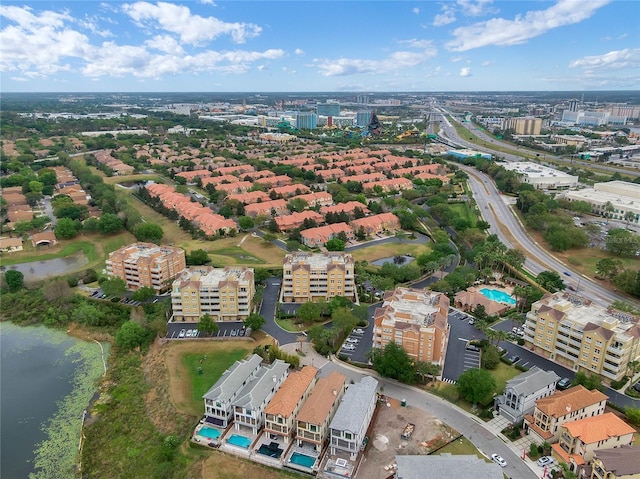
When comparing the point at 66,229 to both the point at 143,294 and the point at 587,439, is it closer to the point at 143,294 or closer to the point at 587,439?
the point at 143,294

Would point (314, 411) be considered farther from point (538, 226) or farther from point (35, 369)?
point (538, 226)

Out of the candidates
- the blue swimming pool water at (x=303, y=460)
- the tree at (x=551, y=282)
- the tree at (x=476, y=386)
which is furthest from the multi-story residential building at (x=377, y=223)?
the blue swimming pool water at (x=303, y=460)

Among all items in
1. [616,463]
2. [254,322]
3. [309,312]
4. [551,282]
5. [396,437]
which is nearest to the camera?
[616,463]

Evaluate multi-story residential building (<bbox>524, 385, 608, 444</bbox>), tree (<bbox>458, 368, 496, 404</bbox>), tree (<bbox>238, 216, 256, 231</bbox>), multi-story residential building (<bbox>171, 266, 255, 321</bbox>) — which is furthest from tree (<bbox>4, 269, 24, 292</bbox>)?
multi-story residential building (<bbox>524, 385, 608, 444</bbox>)

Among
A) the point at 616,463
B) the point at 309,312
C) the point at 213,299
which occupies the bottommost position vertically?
the point at 616,463

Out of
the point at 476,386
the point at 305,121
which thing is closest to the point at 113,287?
the point at 476,386

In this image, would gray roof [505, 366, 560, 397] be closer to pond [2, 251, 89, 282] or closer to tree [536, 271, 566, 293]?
tree [536, 271, 566, 293]
